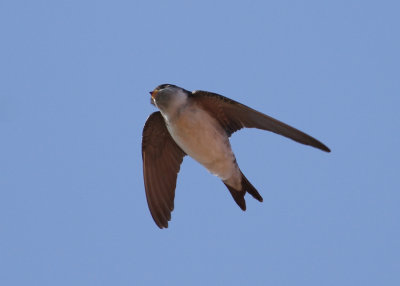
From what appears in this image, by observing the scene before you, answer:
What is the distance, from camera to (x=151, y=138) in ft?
32.5

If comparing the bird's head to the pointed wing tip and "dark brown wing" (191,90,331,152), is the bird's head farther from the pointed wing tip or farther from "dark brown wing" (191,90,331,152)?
the pointed wing tip

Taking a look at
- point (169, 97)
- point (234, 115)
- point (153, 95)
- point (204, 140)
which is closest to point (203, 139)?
point (204, 140)

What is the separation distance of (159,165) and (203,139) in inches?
37.4

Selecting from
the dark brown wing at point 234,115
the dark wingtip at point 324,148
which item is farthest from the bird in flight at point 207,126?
the dark wingtip at point 324,148

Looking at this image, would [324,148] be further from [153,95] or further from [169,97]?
[153,95]

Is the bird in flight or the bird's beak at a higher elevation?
the bird's beak

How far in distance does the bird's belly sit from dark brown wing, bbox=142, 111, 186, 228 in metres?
0.53

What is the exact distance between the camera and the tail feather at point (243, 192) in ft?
31.1

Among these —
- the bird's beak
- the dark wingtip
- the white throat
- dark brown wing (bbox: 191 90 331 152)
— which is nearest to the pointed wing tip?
the dark wingtip

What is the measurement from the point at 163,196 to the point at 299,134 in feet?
6.63

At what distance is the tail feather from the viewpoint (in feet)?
31.1

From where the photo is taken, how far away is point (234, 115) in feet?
30.5

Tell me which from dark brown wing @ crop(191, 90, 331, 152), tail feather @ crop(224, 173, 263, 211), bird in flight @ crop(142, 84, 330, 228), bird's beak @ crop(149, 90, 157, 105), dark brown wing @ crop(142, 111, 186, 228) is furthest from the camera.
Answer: dark brown wing @ crop(142, 111, 186, 228)

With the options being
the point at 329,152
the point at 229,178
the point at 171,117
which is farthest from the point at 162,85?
the point at 329,152
